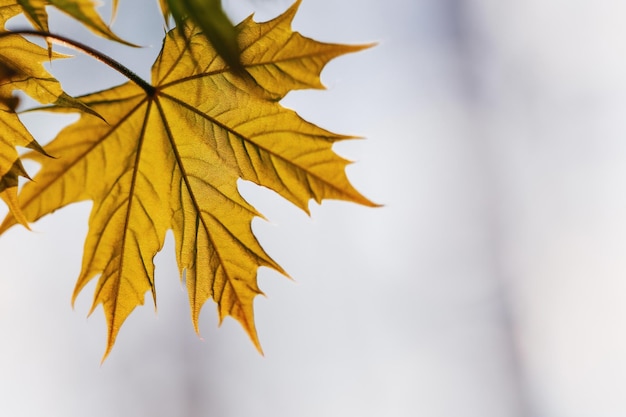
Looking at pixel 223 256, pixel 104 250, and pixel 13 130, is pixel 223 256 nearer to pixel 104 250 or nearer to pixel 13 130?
pixel 104 250

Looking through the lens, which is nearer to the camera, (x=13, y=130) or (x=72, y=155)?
(x=13, y=130)

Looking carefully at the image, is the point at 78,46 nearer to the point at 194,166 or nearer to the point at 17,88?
the point at 17,88

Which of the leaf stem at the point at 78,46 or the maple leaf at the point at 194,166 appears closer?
the leaf stem at the point at 78,46

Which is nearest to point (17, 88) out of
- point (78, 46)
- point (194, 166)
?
point (78, 46)

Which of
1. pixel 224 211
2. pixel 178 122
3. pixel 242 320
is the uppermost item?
pixel 178 122

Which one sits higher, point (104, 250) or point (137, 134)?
point (137, 134)

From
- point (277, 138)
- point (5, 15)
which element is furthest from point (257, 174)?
point (5, 15)
